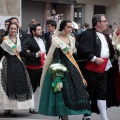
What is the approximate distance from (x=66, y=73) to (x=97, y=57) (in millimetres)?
626

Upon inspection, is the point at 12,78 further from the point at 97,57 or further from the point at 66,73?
the point at 97,57

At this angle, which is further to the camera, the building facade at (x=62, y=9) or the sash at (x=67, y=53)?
the building facade at (x=62, y=9)

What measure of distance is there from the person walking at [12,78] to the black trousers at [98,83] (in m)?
1.33

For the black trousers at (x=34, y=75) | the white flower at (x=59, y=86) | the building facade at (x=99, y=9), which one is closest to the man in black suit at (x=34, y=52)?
the black trousers at (x=34, y=75)

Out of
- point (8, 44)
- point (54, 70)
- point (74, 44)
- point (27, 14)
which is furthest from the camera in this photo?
point (27, 14)

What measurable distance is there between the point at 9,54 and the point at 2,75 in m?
0.39

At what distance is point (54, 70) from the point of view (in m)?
7.12

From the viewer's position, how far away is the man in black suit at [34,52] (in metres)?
8.91

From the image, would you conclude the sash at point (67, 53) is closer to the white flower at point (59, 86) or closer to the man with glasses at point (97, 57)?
the man with glasses at point (97, 57)

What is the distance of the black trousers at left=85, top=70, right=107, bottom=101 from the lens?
7676mm

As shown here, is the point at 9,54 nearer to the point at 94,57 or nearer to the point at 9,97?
the point at 9,97

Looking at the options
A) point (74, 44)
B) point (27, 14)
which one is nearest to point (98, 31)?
point (74, 44)

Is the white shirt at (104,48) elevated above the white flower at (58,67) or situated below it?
above

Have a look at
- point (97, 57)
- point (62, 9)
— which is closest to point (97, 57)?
point (97, 57)
